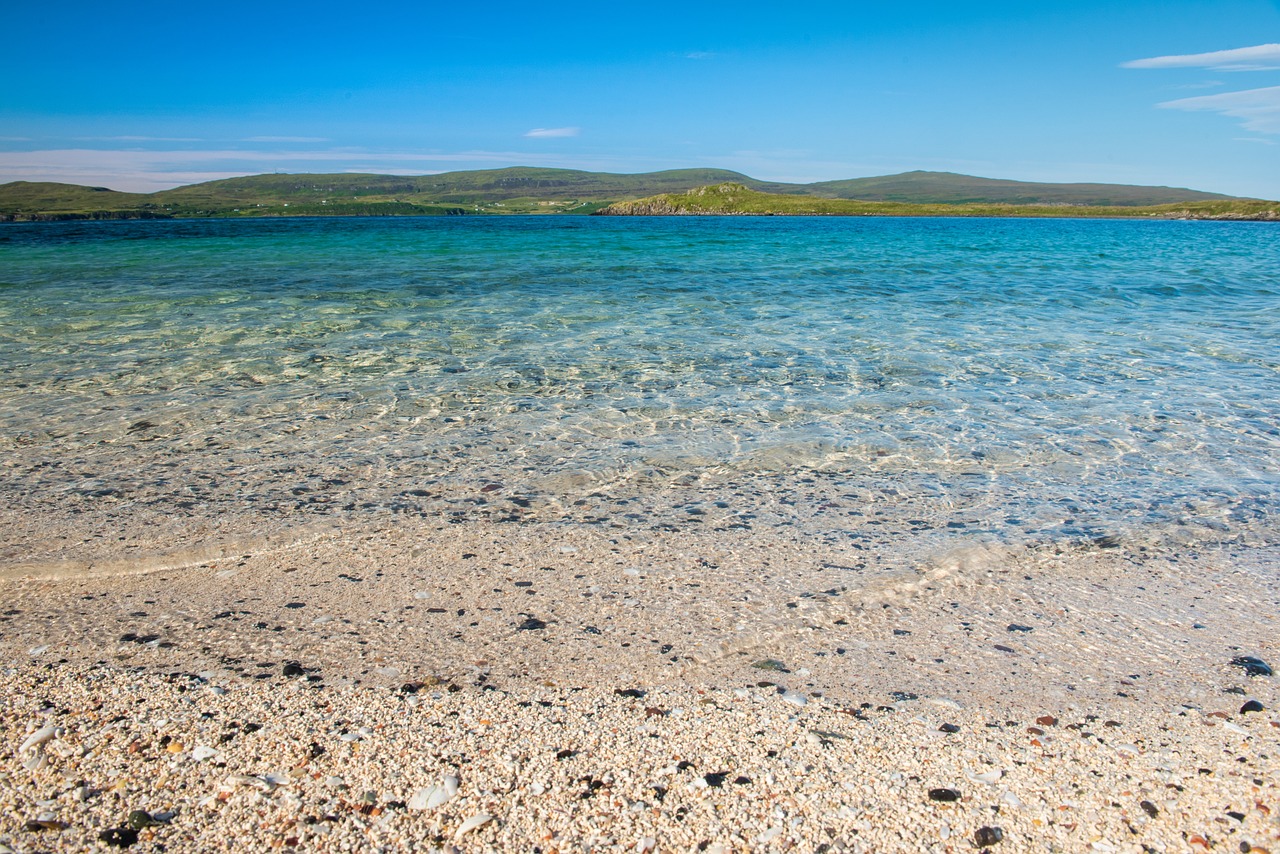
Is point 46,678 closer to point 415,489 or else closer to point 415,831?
point 415,831

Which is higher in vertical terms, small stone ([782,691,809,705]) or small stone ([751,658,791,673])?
small stone ([782,691,809,705])

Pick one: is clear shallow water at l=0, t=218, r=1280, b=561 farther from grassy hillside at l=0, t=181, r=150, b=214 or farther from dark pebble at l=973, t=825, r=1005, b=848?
grassy hillside at l=0, t=181, r=150, b=214

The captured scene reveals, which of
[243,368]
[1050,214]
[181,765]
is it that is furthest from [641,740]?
[1050,214]

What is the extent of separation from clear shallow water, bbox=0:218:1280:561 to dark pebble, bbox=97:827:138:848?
287 cm

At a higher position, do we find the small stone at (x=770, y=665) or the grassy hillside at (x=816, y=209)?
the grassy hillside at (x=816, y=209)

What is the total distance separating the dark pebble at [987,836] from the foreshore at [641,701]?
0.05 feet

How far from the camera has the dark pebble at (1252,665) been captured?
3805 mm

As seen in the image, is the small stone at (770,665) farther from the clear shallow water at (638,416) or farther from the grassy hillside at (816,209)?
the grassy hillside at (816,209)

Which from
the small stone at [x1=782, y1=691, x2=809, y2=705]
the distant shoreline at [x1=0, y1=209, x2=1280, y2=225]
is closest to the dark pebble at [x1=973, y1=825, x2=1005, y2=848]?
the small stone at [x1=782, y1=691, x2=809, y2=705]

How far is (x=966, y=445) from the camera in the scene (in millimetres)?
7578

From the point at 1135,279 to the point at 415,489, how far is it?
2779 centimetres

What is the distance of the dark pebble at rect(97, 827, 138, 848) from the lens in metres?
2.60

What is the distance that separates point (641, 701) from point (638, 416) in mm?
5190

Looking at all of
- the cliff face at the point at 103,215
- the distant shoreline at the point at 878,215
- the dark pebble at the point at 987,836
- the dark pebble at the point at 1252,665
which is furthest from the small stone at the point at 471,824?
the distant shoreline at the point at 878,215
